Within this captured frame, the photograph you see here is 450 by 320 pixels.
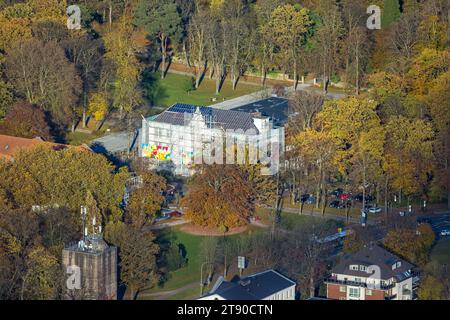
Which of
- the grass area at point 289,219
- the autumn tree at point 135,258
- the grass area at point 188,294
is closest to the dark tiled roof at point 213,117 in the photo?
the grass area at point 289,219

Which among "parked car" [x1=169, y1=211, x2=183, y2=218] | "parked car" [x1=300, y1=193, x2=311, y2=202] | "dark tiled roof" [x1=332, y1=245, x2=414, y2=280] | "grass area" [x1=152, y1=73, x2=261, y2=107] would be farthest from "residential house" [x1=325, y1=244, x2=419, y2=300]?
"grass area" [x1=152, y1=73, x2=261, y2=107]

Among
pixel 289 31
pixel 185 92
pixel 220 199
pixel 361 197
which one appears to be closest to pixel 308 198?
pixel 361 197

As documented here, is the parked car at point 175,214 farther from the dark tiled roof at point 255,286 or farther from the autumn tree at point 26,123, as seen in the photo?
the dark tiled roof at point 255,286

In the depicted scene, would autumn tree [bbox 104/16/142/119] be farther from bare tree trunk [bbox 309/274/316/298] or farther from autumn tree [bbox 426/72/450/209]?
bare tree trunk [bbox 309/274/316/298]

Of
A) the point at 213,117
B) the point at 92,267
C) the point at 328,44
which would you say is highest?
the point at 328,44

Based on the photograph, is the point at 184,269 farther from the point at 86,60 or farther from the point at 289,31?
the point at 289,31
